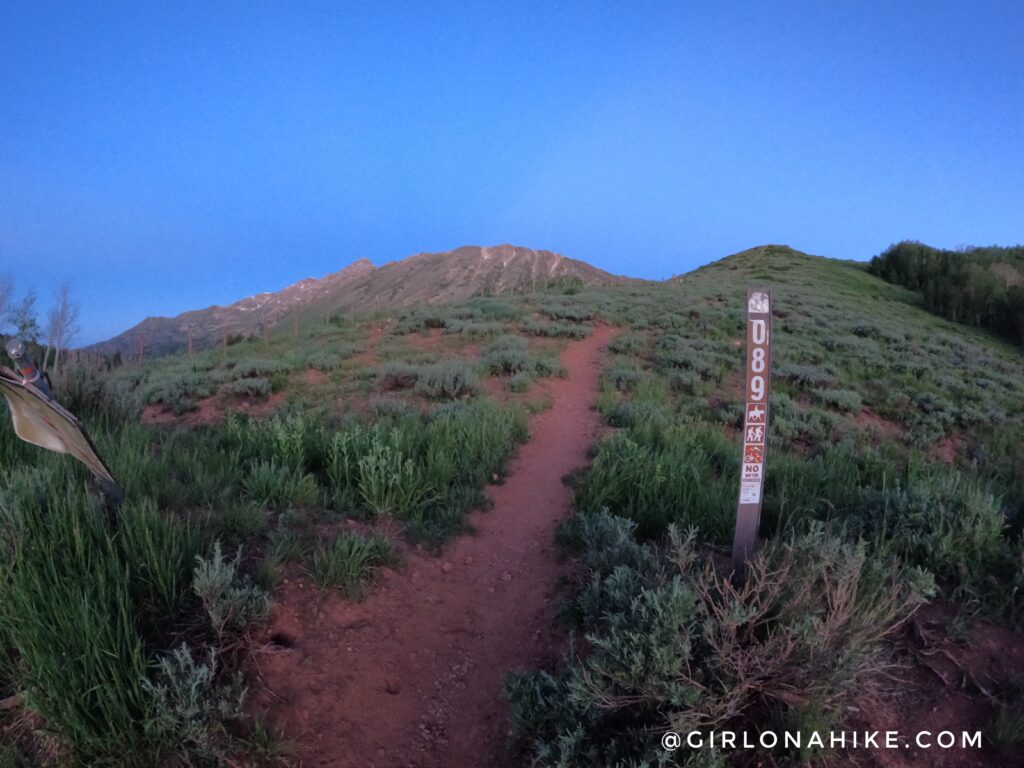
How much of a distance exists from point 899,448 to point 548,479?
21.2 ft

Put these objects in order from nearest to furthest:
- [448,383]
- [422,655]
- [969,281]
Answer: [422,655]
[448,383]
[969,281]

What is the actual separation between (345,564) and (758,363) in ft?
9.50

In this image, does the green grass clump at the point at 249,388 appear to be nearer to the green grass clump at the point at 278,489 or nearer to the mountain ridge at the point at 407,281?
the green grass clump at the point at 278,489

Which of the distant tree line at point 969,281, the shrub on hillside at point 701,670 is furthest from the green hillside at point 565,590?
the distant tree line at point 969,281

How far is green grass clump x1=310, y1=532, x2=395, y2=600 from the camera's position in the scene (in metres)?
3.96

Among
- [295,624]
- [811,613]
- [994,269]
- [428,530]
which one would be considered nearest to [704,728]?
[811,613]

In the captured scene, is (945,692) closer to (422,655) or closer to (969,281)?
(422,655)

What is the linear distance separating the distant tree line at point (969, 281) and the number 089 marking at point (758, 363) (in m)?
33.4

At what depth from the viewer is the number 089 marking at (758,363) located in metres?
3.42

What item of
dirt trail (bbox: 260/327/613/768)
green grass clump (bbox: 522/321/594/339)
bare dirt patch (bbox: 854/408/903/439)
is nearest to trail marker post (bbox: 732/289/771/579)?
dirt trail (bbox: 260/327/613/768)

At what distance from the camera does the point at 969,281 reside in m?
33.1

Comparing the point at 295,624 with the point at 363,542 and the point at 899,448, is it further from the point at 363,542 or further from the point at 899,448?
the point at 899,448

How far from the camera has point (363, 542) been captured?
425 cm

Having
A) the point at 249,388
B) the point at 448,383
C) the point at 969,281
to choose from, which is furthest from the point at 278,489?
the point at 969,281
